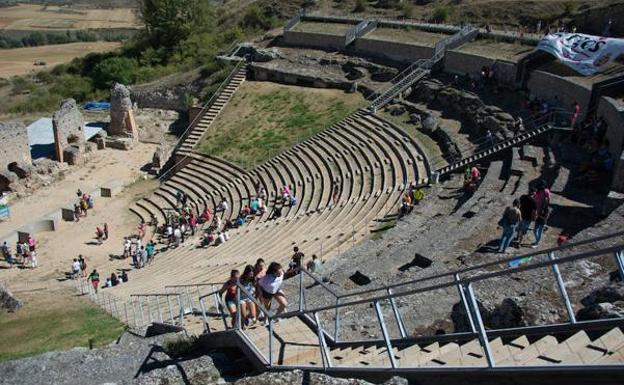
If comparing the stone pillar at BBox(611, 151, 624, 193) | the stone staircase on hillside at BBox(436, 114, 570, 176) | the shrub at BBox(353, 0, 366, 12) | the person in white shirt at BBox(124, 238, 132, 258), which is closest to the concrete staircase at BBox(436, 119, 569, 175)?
the stone staircase on hillside at BBox(436, 114, 570, 176)

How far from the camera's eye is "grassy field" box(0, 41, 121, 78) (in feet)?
224

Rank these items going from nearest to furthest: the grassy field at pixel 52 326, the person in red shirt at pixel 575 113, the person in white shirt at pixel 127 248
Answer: the grassy field at pixel 52 326
the person in red shirt at pixel 575 113
the person in white shirt at pixel 127 248

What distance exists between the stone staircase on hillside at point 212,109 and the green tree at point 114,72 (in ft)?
28.1

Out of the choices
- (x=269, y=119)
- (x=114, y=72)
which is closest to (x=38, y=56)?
(x=114, y=72)

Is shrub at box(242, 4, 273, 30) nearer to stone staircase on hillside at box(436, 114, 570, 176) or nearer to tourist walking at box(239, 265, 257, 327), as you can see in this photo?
stone staircase on hillside at box(436, 114, 570, 176)

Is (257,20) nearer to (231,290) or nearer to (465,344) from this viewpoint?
(231,290)

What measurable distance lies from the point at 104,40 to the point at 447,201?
324ft

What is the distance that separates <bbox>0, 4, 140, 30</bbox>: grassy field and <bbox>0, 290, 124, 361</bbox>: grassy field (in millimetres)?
109341

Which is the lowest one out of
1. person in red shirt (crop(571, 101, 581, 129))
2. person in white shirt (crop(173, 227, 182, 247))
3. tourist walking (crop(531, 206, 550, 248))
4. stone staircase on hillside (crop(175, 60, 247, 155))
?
person in white shirt (crop(173, 227, 182, 247))

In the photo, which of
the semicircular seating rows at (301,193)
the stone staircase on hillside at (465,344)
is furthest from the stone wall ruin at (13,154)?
the stone staircase on hillside at (465,344)

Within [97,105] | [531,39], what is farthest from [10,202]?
[531,39]

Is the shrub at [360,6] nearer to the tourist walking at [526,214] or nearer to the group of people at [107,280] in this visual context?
the group of people at [107,280]

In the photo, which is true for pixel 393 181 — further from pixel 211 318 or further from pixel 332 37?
pixel 332 37

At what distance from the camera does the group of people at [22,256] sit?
68.4 ft
